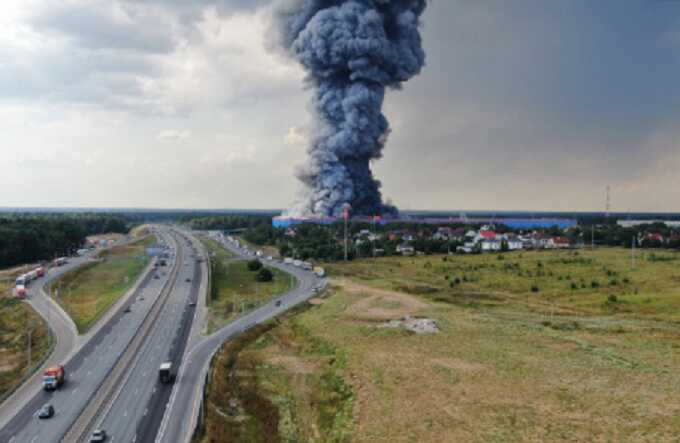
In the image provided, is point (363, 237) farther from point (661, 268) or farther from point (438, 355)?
point (438, 355)

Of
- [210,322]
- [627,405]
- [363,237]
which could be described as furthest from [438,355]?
[363,237]

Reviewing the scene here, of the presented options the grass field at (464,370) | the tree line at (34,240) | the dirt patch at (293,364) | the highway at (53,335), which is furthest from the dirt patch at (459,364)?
the tree line at (34,240)

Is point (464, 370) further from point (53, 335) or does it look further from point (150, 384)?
point (53, 335)

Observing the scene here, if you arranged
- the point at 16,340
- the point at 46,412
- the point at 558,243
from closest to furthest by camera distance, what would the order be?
the point at 46,412
the point at 16,340
the point at 558,243

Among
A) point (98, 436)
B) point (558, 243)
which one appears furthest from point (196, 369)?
point (558, 243)

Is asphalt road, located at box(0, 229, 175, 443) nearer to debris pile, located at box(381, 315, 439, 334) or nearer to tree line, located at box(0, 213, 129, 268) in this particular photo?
debris pile, located at box(381, 315, 439, 334)
